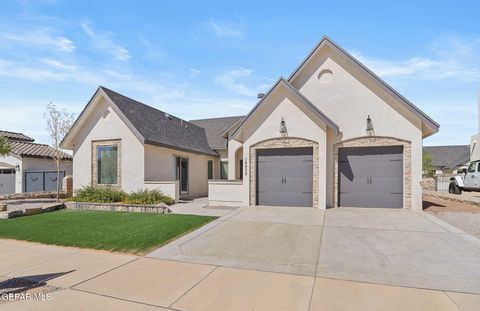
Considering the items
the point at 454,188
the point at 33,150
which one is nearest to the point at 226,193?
the point at 454,188

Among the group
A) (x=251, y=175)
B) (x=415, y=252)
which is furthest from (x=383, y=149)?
(x=415, y=252)

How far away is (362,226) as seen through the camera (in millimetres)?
8883

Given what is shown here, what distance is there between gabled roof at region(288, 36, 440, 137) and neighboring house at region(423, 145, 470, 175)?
4436 cm

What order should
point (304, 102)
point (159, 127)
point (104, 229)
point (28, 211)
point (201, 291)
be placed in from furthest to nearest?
point (159, 127) < point (304, 102) < point (28, 211) < point (104, 229) < point (201, 291)

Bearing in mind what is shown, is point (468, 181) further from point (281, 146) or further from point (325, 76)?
point (281, 146)

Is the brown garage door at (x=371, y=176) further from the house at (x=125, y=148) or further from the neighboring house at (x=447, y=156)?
the neighboring house at (x=447, y=156)

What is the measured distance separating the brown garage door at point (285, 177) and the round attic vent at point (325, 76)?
3816 millimetres

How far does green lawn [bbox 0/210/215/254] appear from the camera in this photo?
23.8ft

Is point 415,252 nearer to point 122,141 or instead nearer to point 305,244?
point 305,244

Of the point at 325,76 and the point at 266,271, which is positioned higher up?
the point at 325,76

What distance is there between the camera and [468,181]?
19250mm

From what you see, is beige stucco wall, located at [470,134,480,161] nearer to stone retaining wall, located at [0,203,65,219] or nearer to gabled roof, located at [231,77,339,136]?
gabled roof, located at [231,77,339,136]

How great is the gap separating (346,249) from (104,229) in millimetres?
7181

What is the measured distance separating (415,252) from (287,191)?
713 cm
